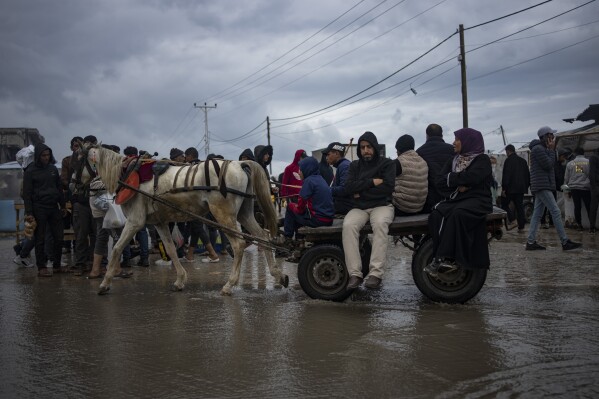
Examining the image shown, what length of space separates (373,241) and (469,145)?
5.12 feet

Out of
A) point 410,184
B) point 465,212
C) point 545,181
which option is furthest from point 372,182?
point 545,181

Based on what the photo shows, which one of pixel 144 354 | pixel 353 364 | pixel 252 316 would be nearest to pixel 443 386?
pixel 353 364

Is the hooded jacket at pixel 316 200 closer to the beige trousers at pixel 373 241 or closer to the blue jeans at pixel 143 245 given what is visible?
the beige trousers at pixel 373 241

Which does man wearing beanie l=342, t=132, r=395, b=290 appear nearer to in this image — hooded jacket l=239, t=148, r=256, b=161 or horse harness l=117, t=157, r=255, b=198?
horse harness l=117, t=157, r=255, b=198

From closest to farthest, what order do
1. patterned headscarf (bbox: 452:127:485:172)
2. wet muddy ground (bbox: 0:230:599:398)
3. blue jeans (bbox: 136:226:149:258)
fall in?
wet muddy ground (bbox: 0:230:599:398), patterned headscarf (bbox: 452:127:485:172), blue jeans (bbox: 136:226:149:258)

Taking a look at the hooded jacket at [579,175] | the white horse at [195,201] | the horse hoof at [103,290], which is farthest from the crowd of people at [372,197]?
the hooded jacket at [579,175]

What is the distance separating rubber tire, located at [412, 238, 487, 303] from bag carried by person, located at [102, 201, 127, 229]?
17.5ft

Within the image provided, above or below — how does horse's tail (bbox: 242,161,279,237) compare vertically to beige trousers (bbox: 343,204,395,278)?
above

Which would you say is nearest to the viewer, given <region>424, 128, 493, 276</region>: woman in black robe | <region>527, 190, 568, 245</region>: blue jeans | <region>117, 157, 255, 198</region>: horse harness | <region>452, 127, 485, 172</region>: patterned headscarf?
<region>424, 128, 493, 276</region>: woman in black robe

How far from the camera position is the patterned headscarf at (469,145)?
6871 millimetres

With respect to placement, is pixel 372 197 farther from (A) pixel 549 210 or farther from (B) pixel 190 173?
(A) pixel 549 210

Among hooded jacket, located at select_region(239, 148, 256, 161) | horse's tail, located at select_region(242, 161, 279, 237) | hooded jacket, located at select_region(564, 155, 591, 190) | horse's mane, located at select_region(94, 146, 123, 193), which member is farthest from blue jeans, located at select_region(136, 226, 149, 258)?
hooded jacket, located at select_region(564, 155, 591, 190)

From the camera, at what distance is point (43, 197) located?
10.6 meters

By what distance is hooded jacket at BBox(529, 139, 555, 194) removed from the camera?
11.1 m
